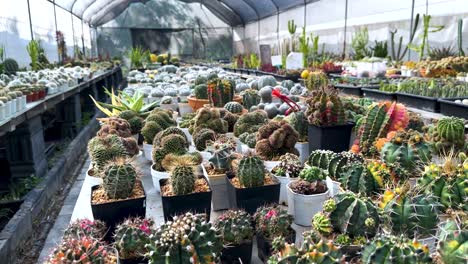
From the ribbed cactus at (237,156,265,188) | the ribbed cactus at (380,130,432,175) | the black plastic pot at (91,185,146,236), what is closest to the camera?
the black plastic pot at (91,185,146,236)

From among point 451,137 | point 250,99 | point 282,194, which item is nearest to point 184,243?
point 282,194

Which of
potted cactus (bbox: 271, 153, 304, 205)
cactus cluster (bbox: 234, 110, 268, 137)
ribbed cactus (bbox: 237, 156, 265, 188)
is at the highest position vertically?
cactus cluster (bbox: 234, 110, 268, 137)

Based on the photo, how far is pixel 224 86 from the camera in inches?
178

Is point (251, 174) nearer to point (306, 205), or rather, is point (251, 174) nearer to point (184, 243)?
point (306, 205)

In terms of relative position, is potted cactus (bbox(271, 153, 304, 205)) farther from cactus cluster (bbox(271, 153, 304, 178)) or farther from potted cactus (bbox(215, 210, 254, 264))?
potted cactus (bbox(215, 210, 254, 264))

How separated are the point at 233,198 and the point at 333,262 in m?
1.08

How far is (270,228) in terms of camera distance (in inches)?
71.8

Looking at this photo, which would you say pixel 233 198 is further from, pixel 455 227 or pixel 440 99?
pixel 440 99

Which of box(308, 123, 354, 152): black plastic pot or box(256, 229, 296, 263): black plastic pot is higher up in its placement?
box(308, 123, 354, 152): black plastic pot

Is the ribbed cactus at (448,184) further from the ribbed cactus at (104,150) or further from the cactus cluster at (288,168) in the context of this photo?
the ribbed cactus at (104,150)

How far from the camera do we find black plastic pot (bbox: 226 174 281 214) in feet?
7.04

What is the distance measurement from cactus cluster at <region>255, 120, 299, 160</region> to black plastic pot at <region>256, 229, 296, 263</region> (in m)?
0.91

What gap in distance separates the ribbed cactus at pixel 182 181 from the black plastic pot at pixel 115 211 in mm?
193

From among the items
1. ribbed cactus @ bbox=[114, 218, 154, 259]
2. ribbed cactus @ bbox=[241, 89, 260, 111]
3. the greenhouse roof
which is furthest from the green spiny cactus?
the greenhouse roof
